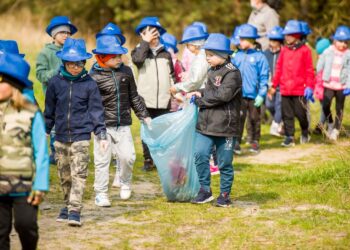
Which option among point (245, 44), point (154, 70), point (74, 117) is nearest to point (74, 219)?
point (74, 117)

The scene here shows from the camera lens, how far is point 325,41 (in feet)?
49.3

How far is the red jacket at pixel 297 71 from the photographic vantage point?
12875 mm

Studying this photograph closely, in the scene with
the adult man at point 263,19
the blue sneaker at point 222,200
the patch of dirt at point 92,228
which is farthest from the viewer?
the adult man at point 263,19

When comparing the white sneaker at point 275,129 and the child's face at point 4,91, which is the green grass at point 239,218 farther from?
the white sneaker at point 275,129

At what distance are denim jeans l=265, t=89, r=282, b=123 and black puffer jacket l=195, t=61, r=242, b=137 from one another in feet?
19.0

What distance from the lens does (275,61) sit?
1434 cm

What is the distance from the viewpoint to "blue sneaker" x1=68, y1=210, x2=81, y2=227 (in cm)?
754

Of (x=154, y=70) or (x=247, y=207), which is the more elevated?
(x=154, y=70)

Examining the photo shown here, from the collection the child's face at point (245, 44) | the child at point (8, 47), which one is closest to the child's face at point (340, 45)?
the child's face at point (245, 44)

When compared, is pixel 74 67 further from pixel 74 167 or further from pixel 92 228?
pixel 92 228

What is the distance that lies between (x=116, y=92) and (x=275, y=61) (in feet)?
20.3

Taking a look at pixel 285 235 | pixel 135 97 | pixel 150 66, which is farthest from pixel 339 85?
pixel 285 235

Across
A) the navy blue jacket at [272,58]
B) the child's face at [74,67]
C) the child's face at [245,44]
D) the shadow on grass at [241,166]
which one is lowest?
the shadow on grass at [241,166]

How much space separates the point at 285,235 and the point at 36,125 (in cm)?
269
